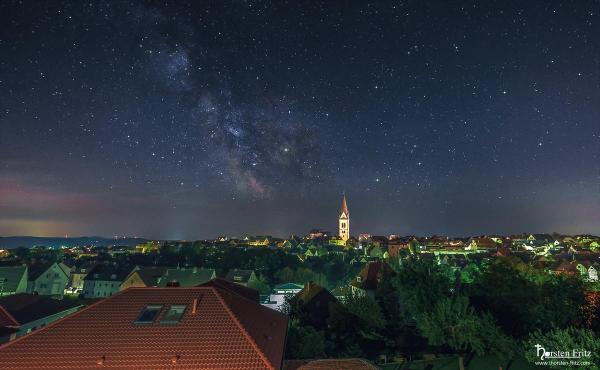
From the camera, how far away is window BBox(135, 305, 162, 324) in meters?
17.1

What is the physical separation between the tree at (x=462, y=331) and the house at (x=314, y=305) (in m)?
13.9

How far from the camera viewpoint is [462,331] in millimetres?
25938

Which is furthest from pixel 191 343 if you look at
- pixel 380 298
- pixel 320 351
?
pixel 380 298

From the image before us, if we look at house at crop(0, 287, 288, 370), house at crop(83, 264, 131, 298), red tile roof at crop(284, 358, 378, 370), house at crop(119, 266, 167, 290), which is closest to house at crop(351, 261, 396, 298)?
red tile roof at crop(284, 358, 378, 370)

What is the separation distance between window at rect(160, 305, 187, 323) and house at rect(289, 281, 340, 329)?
23.5 meters

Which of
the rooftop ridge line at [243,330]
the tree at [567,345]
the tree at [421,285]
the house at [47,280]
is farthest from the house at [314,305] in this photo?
the house at [47,280]

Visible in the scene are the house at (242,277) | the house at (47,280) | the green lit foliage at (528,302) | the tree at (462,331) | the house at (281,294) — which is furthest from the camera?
the house at (47,280)

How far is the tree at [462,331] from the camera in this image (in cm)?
2561

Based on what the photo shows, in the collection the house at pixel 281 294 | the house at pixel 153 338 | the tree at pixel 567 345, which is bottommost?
the house at pixel 281 294

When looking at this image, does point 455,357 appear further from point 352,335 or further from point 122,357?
point 122,357

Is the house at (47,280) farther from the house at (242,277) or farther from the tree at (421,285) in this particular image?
the tree at (421,285)

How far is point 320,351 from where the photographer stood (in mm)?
28719

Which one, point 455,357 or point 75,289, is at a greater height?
point 455,357

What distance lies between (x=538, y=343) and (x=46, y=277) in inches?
4345
